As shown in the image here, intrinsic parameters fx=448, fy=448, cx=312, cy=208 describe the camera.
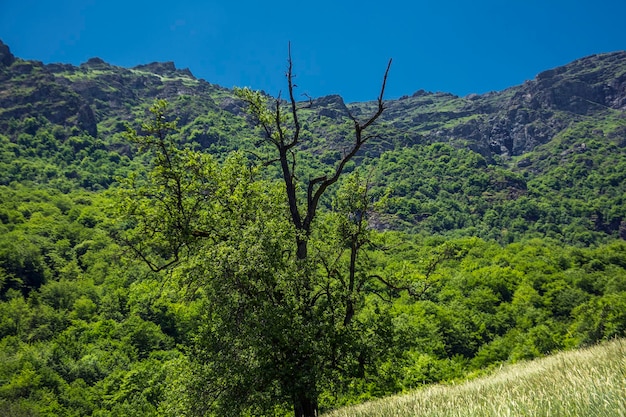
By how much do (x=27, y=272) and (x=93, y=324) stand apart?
30142 millimetres

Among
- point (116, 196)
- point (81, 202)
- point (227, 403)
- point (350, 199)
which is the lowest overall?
point (227, 403)

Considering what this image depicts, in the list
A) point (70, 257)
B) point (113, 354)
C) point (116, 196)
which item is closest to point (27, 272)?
point (70, 257)

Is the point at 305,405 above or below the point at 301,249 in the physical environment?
below

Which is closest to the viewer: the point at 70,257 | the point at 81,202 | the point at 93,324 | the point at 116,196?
the point at 116,196

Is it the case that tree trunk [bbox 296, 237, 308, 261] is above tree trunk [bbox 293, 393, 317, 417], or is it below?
above

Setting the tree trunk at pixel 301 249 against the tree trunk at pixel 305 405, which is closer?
the tree trunk at pixel 305 405

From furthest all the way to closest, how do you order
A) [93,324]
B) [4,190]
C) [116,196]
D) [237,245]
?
[4,190] < [93,324] < [116,196] < [237,245]

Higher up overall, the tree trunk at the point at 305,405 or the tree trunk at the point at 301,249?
the tree trunk at the point at 301,249

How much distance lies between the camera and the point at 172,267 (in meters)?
15.5

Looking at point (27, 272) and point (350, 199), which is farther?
point (27, 272)

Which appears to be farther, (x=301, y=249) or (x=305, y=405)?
(x=301, y=249)

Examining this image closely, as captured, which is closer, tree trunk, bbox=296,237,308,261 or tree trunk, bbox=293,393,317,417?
tree trunk, bbox=293,393,317,417

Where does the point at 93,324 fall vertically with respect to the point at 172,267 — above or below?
below

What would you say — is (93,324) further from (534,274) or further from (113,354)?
(534,274)
